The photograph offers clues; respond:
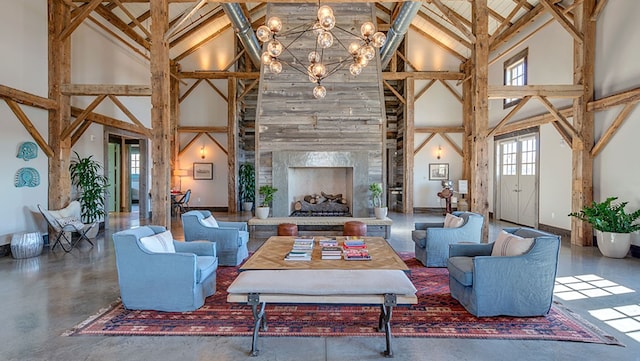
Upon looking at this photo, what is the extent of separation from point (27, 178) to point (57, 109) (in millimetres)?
1450

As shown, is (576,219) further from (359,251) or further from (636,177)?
(359,251)

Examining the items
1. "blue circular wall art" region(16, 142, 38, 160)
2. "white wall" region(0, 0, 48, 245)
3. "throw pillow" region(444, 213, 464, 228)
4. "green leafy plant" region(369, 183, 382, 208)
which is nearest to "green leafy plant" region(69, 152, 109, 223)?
"white wall" region(0, 0, 48, 245)

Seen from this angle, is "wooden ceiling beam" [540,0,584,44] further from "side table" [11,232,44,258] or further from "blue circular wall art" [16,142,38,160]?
"side table" [11,232,44,258]

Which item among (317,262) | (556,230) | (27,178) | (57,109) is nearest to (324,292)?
(317,262)

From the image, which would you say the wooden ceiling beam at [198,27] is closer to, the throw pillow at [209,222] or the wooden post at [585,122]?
the throw pillow at [209,222]

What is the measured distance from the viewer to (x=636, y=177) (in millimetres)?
5805

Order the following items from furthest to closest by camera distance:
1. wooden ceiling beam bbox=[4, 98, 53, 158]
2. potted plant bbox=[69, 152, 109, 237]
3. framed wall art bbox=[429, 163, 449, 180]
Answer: framed wall art bbox=[429, 163, 449, 180]
potted plant bbox=[69, 152, 109, 237]
wooden ceiling beam bbox=[4, 98, 53, 158]

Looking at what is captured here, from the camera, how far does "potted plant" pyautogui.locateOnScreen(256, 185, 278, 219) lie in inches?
312

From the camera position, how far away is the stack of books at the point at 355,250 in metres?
3.67

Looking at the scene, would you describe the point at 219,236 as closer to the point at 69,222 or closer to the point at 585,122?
the point at 69,222

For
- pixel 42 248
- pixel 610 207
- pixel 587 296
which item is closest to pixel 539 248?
pixel 587 296

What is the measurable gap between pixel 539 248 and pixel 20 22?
28.4ft

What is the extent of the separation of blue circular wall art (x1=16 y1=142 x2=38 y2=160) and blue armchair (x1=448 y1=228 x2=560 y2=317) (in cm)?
745

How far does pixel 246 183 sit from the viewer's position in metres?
13.1
